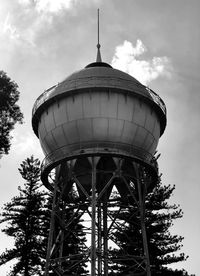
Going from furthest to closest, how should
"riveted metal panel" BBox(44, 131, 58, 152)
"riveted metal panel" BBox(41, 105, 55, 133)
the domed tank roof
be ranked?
"riveted metal panel" BBox(41, 105, 55, 133) < "riveted metal panel" BBox(44, 131, 58, 152) < the domed tank roof

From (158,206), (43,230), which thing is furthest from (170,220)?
(43,230)

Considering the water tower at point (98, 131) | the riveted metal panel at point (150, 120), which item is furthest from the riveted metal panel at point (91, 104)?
the riveted metal panel at point (150, 120)

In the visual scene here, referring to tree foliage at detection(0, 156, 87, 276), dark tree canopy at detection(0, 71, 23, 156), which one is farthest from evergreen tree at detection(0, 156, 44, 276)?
dark tree canopy at detection(0, 71, 23, 156)

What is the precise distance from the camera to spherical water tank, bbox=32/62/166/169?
16.1 m

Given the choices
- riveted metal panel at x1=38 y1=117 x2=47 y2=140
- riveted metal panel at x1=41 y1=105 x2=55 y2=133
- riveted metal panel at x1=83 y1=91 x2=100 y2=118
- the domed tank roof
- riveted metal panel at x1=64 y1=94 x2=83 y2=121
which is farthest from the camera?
riveted metal panel at x1=38 y1=117 x2=47 y2=140

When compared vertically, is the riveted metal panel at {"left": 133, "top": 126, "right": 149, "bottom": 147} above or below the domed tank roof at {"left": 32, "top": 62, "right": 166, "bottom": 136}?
below

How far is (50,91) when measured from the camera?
17844 millimetres

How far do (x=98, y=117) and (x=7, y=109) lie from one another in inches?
175

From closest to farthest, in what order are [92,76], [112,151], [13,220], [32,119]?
[112,151], [92,76], [32,119], [13,220]

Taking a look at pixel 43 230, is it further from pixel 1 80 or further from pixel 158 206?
pixel 1 80

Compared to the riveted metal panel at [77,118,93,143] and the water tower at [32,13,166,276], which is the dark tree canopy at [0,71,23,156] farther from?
the riveted metal panel at [77,118,93,143]

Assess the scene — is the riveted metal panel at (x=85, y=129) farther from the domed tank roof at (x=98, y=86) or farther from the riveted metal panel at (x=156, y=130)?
the riveted metal panel at (x=156, y=130)

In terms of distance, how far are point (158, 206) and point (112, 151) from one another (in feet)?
42.1

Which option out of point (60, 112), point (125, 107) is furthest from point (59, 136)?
point (125, 107)
